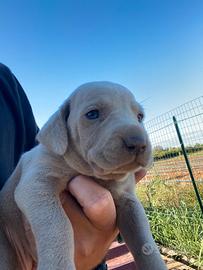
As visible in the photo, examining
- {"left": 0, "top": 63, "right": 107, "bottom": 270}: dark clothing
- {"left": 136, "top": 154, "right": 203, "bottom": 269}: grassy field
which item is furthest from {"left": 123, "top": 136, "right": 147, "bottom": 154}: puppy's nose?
{"left": 136, "top": 154, "right": 203, "bottom": 269}: grassy field

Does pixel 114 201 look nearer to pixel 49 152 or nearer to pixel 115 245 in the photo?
pixel 49 152

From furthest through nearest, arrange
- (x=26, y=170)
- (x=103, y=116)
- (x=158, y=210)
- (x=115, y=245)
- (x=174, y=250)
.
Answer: (x=158, y=210)
(x=174, y=250)
(x=115, y=245)
(x=26, y=170)
(x=103, y=116)

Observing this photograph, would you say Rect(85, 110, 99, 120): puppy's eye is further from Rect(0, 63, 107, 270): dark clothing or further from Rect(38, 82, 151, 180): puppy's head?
Rect(0, 63, 107, 270): dark clothing

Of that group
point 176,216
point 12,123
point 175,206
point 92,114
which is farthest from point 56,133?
point 175,206

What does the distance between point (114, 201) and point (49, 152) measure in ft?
1.38

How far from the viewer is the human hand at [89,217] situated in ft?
5.79

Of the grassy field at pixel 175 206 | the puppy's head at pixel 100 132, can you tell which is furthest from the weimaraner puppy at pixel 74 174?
the grassy field at pixel 175 206

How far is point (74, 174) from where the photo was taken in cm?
180

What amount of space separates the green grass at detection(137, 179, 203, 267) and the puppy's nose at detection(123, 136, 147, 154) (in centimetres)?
400

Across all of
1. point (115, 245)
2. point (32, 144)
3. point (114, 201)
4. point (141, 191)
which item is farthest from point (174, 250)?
point (114, 201)

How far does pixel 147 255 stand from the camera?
5.95 feet

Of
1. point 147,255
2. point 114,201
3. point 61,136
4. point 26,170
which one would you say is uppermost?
point 61,136

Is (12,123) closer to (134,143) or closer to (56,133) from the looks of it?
(56,133)

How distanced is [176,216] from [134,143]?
16.7ft
